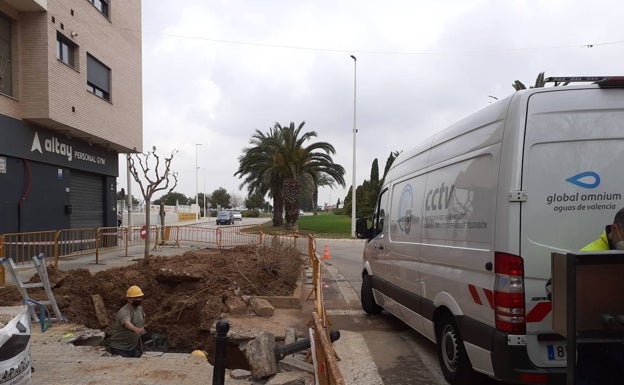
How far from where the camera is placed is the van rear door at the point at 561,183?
3.47 metres

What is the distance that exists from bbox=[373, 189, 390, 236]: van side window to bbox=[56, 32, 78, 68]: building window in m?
12.8

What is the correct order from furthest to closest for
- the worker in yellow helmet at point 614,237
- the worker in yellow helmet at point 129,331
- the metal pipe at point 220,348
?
1. the worker in yellow helmet at point 129,331
2. the metal pipe at point 220,348
3. the worker in yellow helmet at point 614,237

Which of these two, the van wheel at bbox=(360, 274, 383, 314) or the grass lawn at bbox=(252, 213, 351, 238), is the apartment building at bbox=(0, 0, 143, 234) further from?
the van wheel at bbox=(360, 274, 383, 314)

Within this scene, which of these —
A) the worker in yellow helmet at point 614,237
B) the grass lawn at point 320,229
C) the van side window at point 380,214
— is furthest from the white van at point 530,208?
the grass lawn at point 320,229

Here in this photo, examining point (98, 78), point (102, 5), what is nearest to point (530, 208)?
point (98, 78)

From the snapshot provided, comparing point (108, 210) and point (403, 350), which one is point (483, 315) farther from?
point (108, 210)

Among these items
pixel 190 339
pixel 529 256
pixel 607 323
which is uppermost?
pixel 529 256

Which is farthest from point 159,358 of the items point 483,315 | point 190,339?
point 483,315

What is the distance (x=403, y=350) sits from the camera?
5.86 m

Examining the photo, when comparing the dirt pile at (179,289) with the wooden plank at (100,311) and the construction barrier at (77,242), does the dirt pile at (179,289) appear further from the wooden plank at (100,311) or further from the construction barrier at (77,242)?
the construction barrier at (77,242)

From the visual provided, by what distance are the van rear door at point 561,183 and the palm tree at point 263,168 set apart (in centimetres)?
2798

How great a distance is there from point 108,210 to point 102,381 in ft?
57.5

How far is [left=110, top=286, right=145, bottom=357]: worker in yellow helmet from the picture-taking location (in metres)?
6.23

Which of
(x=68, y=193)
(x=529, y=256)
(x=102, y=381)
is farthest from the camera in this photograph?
(x=68, y=193)
